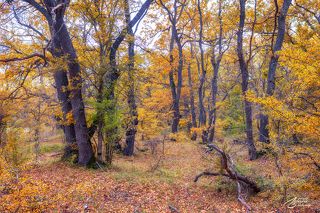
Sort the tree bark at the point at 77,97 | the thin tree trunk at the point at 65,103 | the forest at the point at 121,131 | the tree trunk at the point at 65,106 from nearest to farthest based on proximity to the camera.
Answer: the forest at the point at 121,131, the tree bark at the point at 77,97, the thin tree trunk at the point at 65,103, the tree trunk at the point at 65,106

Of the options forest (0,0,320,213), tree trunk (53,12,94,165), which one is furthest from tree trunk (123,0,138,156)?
tree trunk (53,12,94,165)

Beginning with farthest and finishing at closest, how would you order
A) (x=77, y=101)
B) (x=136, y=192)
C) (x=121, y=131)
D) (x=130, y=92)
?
(x=130, y=92) < (x=121, y=131) < (x=77, y=101) < (x=136, y=192)

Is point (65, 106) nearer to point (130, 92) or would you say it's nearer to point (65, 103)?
point (65, 103)

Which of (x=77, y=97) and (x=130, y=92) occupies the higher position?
(x=130, y=92)

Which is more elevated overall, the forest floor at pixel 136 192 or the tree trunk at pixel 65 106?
the tree trunk at pixel 65 106

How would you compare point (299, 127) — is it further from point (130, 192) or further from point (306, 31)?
point (306, 31)

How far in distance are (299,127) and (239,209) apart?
216cm

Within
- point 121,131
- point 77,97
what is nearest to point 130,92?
point 121,131

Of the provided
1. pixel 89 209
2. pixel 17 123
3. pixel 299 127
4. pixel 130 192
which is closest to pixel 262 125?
pixel 299 127

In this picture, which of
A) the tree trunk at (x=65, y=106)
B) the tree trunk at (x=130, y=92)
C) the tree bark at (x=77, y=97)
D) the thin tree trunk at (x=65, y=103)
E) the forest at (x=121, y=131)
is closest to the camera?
the forest at (x=121, y=131)

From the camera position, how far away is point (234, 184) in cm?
629

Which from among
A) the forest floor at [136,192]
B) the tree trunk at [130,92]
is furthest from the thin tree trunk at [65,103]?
the tree trunk at [130,92]

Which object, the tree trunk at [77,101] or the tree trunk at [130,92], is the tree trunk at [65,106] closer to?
the tree trunk at [77,101]

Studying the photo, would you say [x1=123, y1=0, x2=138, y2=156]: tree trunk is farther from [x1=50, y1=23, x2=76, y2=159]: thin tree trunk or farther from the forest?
[x1=50, y1=23, x2=76, y2=159]: thin tree trunk
